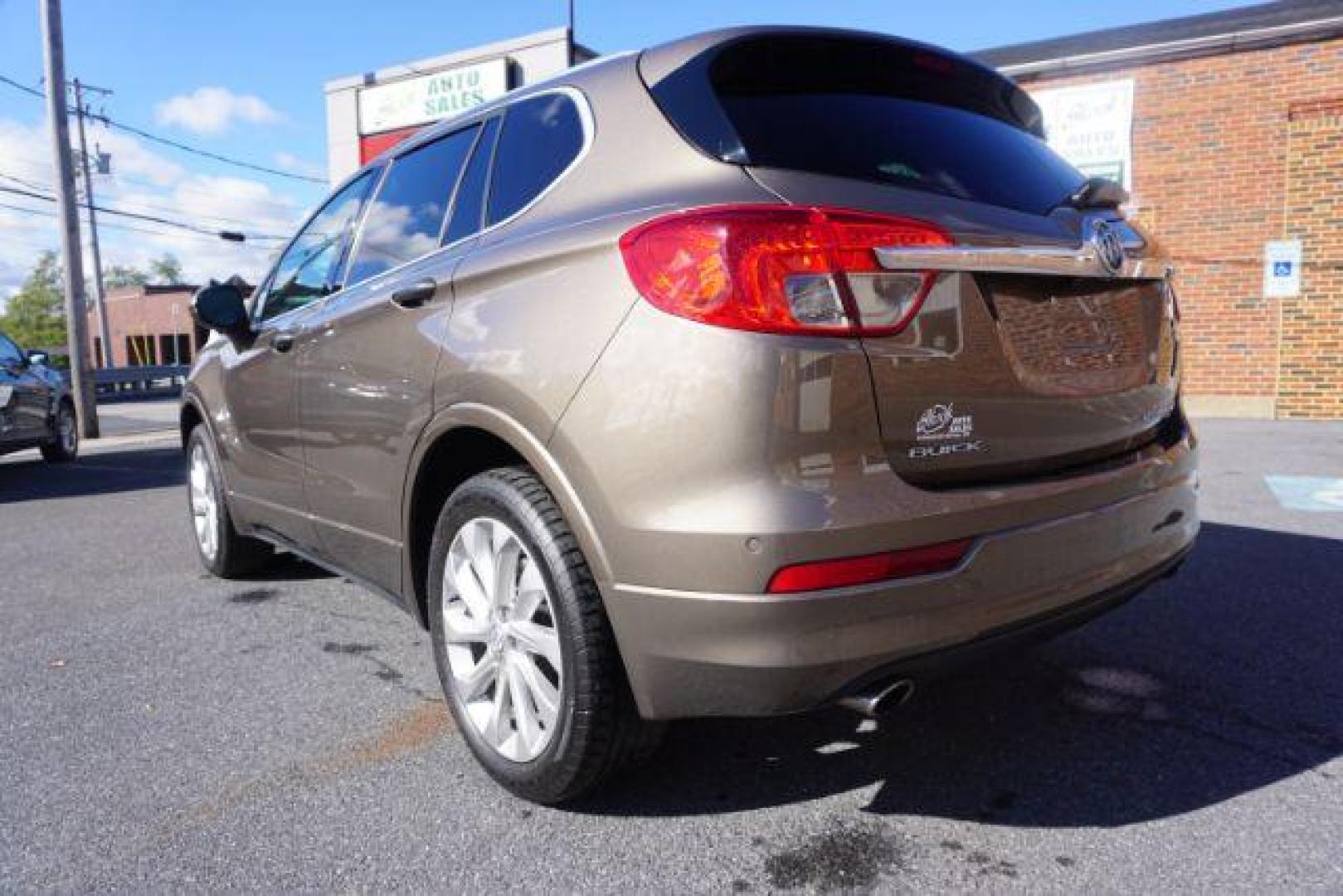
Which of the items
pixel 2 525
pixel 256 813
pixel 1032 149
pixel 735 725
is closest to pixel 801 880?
pixel 735 725

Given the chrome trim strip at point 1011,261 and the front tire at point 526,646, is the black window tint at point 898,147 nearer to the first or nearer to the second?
the chrome trim strip at point 1011,261

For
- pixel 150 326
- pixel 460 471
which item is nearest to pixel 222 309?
pixel 460 471

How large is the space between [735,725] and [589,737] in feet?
2.55

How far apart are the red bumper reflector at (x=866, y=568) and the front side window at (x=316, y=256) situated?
2.29 m

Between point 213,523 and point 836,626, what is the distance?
3715mm

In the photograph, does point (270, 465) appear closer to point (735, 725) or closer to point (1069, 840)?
point (735, 725)

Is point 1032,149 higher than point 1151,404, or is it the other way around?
point 1032,149

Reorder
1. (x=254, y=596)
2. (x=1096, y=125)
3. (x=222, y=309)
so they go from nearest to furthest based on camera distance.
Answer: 1. (x=222, y=309)
2. (x=254, y=596)
3. (x=1096, y=125)

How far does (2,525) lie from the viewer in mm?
6344

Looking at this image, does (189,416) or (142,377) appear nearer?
(189,416)

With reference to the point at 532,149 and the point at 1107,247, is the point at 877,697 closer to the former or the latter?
the point at 1107,247

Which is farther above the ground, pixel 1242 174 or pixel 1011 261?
pixel 1242 174

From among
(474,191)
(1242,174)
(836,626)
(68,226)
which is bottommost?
(836,626)

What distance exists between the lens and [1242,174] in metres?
10.7
